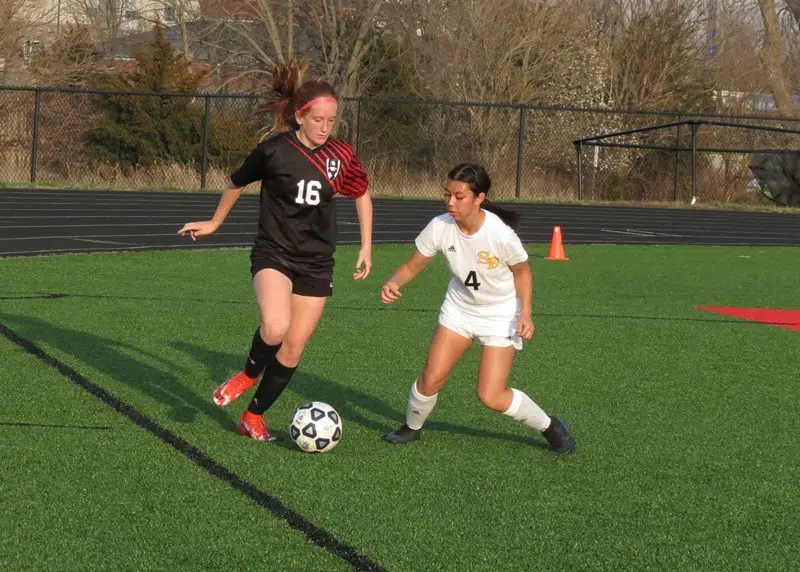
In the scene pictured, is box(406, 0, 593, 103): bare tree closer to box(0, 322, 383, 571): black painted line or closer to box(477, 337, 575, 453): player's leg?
box(0, 322, 383, 571): black painted line

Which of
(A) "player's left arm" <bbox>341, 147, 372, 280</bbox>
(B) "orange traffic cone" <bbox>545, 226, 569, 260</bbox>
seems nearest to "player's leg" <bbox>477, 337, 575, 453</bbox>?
(A) "player's left arm" <bbox>341, 147, 372, 280</bbox>

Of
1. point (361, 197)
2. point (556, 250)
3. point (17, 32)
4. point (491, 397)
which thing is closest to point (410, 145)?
point (17, 32)

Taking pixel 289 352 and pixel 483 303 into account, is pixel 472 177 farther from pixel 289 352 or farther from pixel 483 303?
pixel 289 352

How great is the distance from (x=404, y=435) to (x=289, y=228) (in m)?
1.24

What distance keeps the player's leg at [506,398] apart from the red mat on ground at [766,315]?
563 cm

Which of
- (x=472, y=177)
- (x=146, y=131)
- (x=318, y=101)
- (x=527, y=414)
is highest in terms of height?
(x=318, y=101)

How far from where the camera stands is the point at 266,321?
6.64 meters

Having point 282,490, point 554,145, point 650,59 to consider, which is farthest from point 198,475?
point 650,59

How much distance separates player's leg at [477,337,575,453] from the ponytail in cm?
153

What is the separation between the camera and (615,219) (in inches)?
1048

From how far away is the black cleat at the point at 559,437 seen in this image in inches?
261

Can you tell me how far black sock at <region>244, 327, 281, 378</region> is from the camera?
6.85 m

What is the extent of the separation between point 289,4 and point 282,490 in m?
33.9

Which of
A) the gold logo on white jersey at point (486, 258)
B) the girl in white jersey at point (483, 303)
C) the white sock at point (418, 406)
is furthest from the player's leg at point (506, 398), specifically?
the gold logo on white jersey at point (486, 258)
